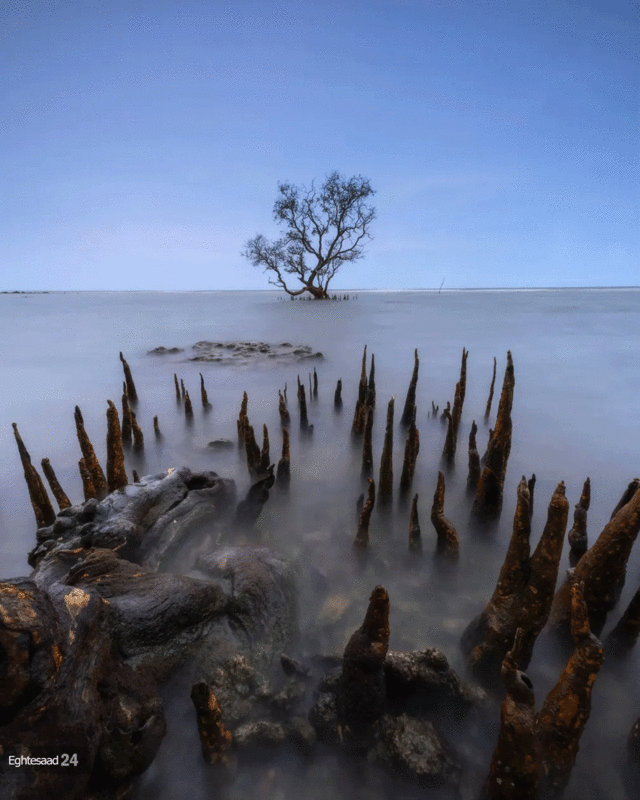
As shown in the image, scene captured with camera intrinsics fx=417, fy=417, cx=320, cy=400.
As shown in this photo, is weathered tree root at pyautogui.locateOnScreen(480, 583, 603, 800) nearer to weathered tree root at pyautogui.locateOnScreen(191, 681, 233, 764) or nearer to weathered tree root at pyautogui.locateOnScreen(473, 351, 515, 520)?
weathered tree root at pyautogui.locateOnScreen(191, 681, 233, 764)

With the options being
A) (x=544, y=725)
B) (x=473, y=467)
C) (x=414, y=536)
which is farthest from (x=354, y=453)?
(x=544, y=725)

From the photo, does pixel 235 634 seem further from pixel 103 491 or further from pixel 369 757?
pixel 103 491

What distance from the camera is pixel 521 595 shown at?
2.19m

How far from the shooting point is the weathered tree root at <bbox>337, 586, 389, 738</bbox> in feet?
6.32

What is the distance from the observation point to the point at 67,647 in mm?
1547

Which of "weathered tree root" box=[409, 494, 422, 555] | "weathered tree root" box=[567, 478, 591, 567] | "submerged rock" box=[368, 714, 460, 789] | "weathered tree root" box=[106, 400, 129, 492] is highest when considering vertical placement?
"weathered tree root" box=[106, 400, 129, 492]

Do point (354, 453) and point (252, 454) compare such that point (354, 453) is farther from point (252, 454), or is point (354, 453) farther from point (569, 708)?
point (569, 708)

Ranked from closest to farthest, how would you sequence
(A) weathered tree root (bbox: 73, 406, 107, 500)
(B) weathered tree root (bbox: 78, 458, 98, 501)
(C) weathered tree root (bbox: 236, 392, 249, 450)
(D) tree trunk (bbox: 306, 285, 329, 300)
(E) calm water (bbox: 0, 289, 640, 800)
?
(E) calm water (bbox: 0, 289, 640, 800), (B) weathered tree root (bbox: 78, 458, 98, 501), (A) weathered tree root (bbox: 73, 406, 107, 500), (C) weathered tree root (bbox: 236, 392, 249, 450), (D) tree trunk (bbox: 306, 285, 329, 300)

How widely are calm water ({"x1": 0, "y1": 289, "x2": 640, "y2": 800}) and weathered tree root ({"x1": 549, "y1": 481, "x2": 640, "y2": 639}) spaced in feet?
0.91

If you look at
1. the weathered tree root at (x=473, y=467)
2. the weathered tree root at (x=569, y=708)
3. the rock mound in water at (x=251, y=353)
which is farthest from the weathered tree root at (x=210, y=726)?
the rock mound in water at (x=251, y=353)

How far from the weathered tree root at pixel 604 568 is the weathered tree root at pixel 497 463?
44.8 inches

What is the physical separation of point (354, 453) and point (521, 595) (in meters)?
3.57

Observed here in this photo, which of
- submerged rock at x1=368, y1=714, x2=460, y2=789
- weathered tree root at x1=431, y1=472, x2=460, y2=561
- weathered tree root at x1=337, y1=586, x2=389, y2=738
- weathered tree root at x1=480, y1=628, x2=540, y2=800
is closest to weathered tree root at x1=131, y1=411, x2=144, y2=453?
weathered tree root at x1=431, y1=472, x2=460, y2=561

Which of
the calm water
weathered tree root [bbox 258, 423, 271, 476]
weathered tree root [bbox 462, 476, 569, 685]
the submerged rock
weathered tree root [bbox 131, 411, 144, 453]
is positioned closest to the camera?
the submerged rock
